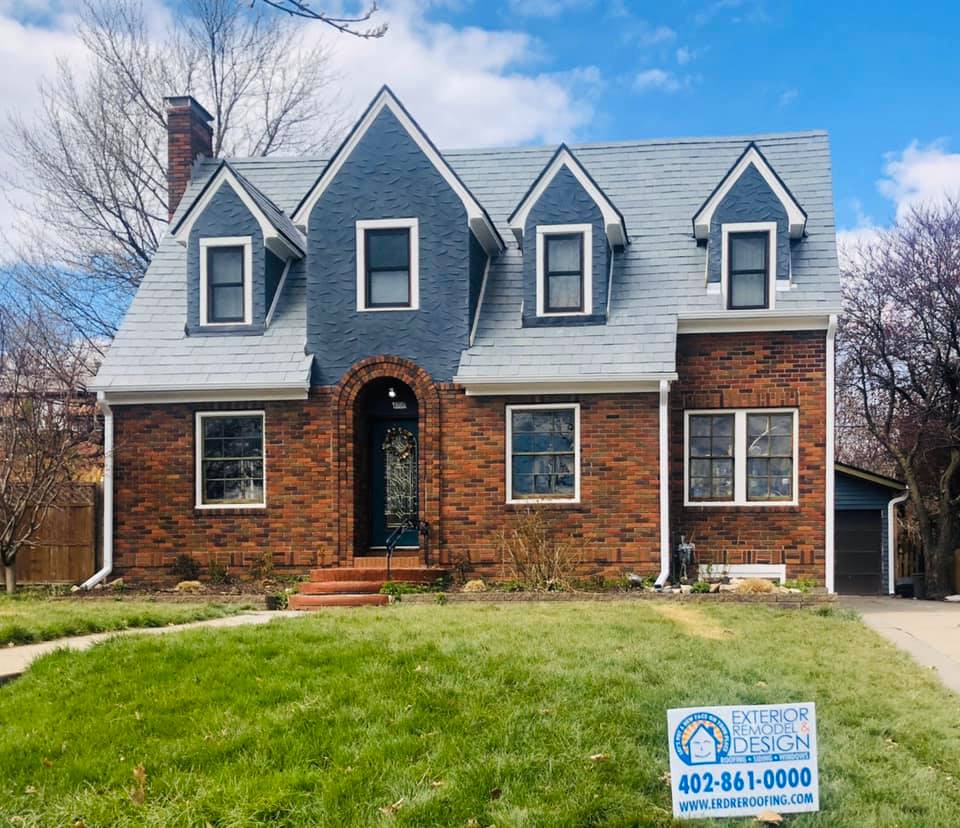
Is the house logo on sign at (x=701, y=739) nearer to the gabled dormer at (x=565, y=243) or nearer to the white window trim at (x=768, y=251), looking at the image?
the gabled dormer at (x=565, y=243)

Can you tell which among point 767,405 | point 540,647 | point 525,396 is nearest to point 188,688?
point 540,647

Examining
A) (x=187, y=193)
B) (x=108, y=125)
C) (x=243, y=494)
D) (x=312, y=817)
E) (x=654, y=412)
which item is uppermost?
(x=108, y=125)

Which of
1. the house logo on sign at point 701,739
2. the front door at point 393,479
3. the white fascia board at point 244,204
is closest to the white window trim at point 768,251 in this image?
the front door at point 393,479

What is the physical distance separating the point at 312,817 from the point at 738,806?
2.31 metres

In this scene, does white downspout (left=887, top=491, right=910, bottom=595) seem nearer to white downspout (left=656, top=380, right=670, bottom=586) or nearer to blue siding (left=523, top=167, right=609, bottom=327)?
white downspout (left=656, top=380, right=670, bottom=586)

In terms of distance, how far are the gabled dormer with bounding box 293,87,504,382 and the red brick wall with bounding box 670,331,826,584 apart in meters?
3.90

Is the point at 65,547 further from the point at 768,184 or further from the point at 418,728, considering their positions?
the point at 418,728

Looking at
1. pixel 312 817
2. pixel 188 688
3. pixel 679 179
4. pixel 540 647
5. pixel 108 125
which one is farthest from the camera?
pixel 108 125

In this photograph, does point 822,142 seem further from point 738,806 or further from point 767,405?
point 738,806

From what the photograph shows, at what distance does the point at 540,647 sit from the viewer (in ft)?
30.7

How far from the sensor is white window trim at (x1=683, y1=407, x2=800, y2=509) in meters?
18.1

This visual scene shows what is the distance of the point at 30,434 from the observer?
18469 millimetres

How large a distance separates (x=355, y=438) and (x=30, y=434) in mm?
5415

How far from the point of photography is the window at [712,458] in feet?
60.2
